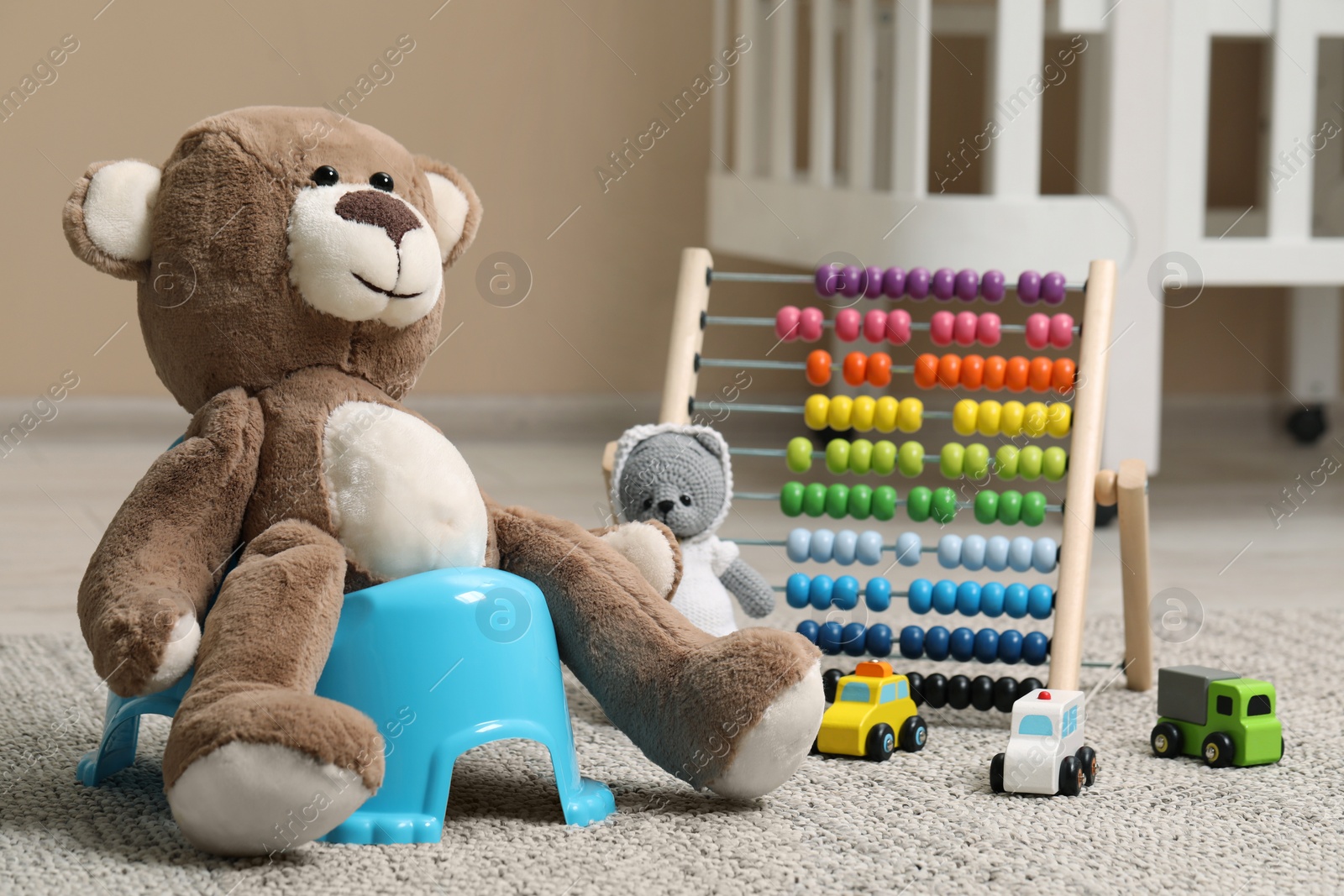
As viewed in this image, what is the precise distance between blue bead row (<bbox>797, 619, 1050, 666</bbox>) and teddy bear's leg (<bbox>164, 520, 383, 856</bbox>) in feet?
1.55

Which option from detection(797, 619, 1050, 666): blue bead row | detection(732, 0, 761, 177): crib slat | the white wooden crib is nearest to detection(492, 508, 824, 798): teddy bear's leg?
detection(797, 619, 1050, 666): blue bead row

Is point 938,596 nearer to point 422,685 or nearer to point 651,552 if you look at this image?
point 651,552

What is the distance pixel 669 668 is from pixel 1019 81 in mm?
1069

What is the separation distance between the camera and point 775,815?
83 cm

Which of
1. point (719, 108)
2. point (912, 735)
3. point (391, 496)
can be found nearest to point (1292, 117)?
point (719, 108)

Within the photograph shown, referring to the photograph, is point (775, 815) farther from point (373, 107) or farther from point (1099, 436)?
point (373, 107)

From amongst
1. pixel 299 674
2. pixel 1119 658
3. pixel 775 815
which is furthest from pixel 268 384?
pixel 1119 658

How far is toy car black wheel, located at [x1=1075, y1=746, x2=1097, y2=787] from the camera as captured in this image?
901 millimetres

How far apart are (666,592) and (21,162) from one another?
6.14 feet

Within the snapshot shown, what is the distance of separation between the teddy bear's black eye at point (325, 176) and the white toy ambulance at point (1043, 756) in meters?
0.55

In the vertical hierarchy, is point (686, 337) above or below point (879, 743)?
above

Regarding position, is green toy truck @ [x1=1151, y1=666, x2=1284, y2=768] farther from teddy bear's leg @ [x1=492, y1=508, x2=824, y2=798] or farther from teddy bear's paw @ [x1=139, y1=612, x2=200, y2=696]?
teddy bear's paw @ [x1=139, y1=612, x2=200, y2=696]

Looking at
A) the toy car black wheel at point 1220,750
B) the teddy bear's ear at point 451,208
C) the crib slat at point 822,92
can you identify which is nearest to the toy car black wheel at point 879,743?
the toy car black wheel at point 1220,750

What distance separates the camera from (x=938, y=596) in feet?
3.67
